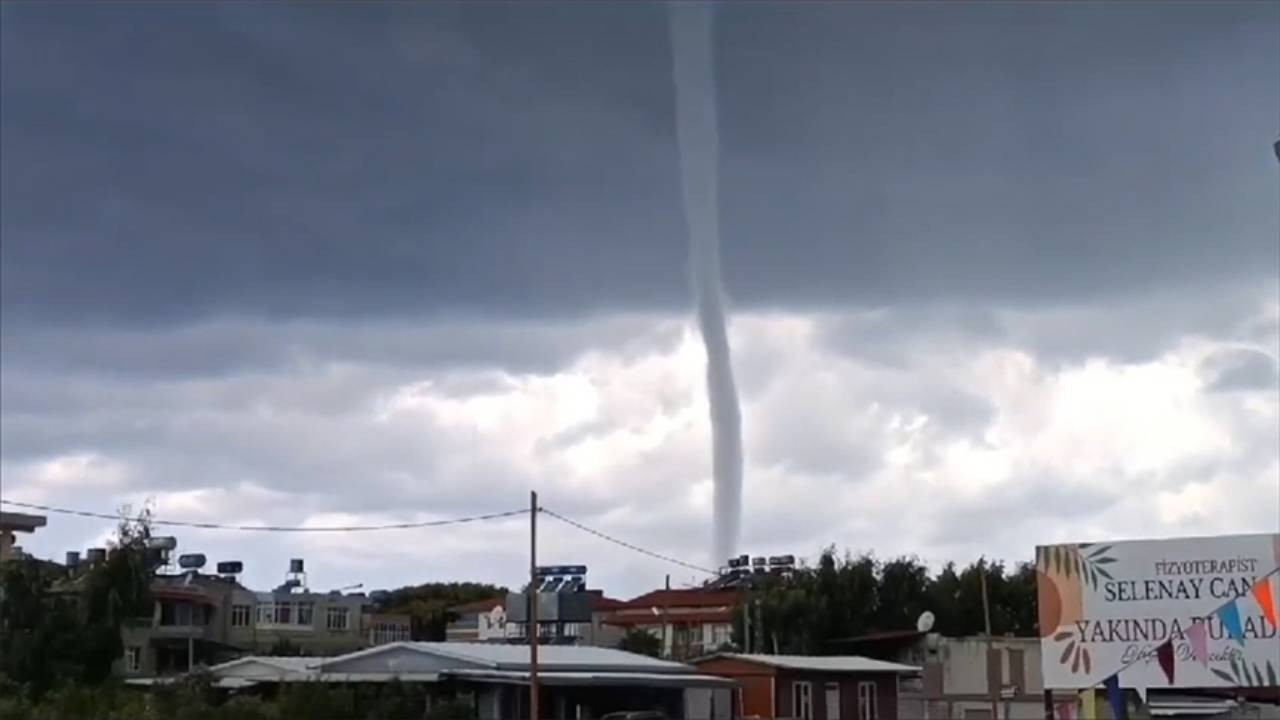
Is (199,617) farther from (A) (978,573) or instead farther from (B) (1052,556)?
(B) (1052,556)

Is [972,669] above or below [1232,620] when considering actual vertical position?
below

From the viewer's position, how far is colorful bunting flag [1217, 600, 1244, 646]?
149 ft

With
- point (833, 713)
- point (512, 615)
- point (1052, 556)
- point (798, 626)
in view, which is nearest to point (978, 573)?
point (798, 626)

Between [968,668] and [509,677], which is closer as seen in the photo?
[509,677]

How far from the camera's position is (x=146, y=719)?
45.5 meters

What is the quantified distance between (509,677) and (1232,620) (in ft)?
72.3

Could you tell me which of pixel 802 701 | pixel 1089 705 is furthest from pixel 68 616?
pixel 1089 705

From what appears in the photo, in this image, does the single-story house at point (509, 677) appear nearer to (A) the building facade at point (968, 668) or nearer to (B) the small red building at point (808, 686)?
(B) the small red building at point (808, 686)

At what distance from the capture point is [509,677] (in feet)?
176

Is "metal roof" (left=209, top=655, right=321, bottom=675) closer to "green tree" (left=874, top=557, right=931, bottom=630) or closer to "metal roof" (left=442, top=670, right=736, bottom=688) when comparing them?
"metal roof" (left=442, top=670, right=736, bottom=688)

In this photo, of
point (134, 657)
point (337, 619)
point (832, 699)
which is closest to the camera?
point (832, 699)

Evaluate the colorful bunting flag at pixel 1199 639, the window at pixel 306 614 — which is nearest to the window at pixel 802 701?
the colorful bunting flag at pixel 1199 639

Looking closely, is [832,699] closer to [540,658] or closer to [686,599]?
[540,658]

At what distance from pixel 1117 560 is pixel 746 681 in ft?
65.4
